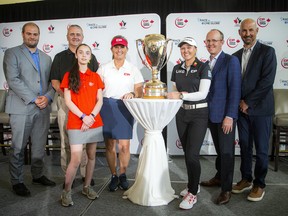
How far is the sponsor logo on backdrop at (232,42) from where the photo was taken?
13.8 feet

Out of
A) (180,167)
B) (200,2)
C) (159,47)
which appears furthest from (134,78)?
(200,2)

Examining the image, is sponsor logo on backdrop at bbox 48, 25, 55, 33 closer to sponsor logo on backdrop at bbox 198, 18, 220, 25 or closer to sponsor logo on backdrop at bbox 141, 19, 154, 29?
sponsor logo on backdrop at bbox 141, 19, 154, 29

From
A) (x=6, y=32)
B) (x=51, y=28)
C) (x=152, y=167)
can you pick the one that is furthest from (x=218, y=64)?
(x=6, y=32)

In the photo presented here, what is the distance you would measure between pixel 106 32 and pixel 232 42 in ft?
6.51

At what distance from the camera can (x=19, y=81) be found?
8.67 feet

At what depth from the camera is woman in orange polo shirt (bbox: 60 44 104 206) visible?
2305 millimetres

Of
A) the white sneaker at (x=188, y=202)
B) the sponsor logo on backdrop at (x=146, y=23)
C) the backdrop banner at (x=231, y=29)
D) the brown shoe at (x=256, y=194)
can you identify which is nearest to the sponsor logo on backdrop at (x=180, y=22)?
the backdrop banner at (x=231, y=29)

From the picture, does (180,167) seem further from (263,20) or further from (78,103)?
(263,20)

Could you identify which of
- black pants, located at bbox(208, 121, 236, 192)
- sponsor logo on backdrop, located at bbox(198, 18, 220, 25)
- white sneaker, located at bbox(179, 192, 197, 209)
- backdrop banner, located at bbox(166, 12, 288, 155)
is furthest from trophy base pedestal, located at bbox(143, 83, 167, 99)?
sponsor logo on backdrop, located at bbox(198, 18, 220, 25)

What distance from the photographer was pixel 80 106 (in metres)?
2.35

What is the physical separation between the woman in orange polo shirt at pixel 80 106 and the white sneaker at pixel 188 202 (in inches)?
36.2

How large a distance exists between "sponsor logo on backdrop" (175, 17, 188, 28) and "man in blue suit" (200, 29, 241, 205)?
1.89m

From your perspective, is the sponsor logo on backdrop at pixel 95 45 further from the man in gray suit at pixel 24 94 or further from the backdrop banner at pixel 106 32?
the man in gray suit at pixel 24 94

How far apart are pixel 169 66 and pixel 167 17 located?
2.45 ft
